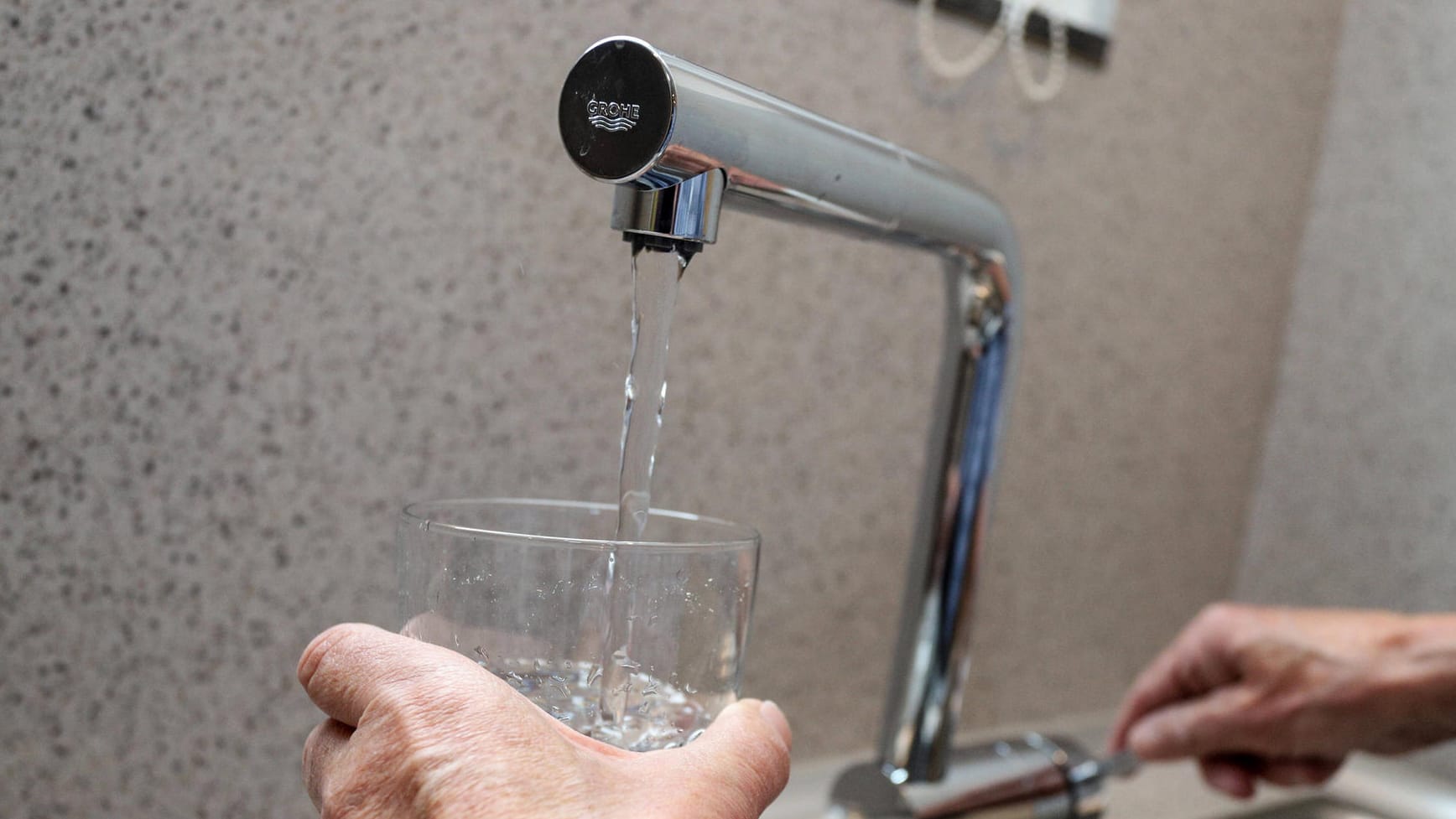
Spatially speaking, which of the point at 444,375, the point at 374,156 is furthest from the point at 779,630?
the point at 374,156

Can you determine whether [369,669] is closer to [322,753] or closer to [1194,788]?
[322,753]

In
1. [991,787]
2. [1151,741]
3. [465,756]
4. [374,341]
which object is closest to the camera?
[465,756]

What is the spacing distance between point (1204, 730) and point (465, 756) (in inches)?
24.8

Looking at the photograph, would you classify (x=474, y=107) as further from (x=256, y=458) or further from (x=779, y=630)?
(x=779, y=630)

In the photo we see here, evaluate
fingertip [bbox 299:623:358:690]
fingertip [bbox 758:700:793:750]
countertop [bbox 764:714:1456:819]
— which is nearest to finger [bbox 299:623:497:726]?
fingertip [bbox 299:623:358:690]

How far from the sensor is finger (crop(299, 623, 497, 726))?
362mm

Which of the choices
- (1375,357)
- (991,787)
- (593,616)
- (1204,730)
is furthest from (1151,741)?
(593,616)

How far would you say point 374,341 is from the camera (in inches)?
24.2

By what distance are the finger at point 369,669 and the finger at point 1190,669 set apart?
0.62 meters

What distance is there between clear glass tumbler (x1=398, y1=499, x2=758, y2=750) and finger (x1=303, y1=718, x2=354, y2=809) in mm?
40

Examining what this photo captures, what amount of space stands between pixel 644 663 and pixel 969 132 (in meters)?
0.58

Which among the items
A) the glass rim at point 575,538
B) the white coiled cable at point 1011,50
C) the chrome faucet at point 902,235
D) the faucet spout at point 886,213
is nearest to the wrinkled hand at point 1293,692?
the chrome faucet at point 902,235

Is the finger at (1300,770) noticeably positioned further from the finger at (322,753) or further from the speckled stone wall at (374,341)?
the finger at (322,753)

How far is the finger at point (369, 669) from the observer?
1.19 ft
